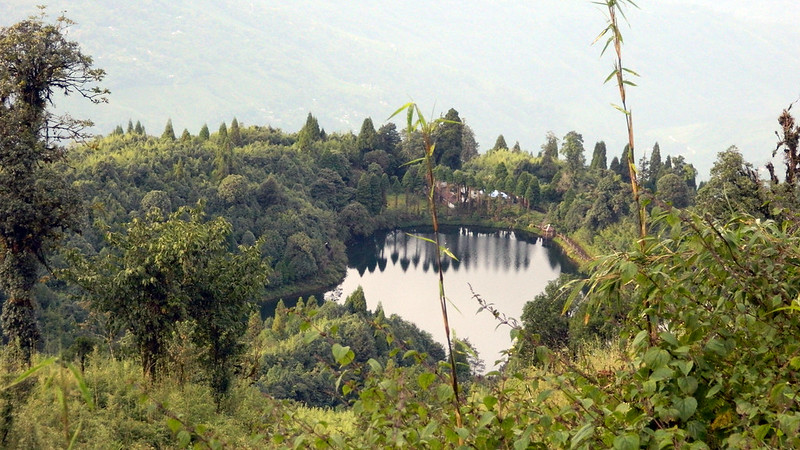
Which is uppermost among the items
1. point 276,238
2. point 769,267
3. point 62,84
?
point 62,84

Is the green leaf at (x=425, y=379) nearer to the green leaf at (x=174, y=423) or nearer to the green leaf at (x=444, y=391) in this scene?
the green leaf at (x=444, y=391)

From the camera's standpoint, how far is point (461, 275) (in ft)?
158

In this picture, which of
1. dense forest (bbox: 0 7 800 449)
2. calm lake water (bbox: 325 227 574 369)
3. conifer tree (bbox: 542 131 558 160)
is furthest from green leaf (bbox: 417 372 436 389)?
conifer tree (bbox: 542 131 558 160)

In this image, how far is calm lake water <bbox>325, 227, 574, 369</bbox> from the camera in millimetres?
39219

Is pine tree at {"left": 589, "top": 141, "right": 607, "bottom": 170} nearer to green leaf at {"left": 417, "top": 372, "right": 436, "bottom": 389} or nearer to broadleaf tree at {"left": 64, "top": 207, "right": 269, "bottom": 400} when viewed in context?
broadleaf tree at {"left": 64, "top": 207, "right": 269, "bottom": 400}

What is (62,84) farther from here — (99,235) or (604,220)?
(604,220)

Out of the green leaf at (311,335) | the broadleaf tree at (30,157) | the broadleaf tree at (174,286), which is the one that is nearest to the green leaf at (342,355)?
the green leaf at (311,335)

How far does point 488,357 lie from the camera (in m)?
34.5

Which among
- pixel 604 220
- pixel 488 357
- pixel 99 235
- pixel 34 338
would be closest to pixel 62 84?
pixel 34 338

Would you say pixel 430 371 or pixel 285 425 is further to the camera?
pixel 285 425

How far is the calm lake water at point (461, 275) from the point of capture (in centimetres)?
3922

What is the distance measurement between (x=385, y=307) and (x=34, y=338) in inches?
1130

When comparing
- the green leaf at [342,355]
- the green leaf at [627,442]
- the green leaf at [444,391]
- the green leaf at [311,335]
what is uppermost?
the green leaf at [311,335]

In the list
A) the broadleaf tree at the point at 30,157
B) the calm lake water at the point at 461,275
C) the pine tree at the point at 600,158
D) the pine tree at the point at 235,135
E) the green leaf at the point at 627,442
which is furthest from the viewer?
the pine tree at the point at 600,158
